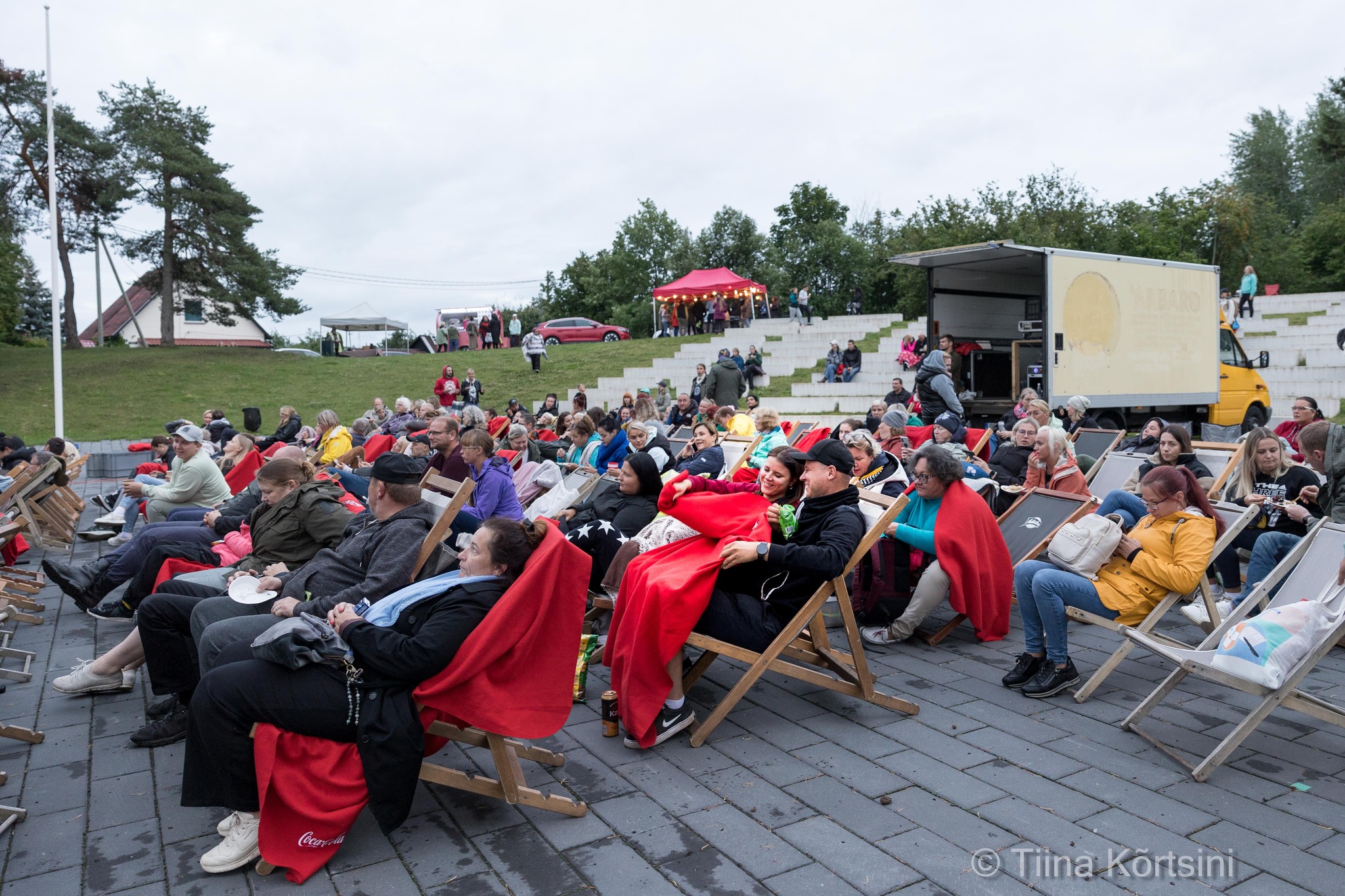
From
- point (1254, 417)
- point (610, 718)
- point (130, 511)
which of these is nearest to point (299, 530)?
point (610, 718)

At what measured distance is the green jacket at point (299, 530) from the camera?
4.13 m

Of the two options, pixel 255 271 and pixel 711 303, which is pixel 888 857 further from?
pixel 255 271

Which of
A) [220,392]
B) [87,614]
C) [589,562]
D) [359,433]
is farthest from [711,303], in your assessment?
[589,562]

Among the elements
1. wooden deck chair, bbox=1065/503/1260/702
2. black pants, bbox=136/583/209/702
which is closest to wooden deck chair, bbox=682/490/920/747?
wooden deck chair, bbox=1065/503/1260/702

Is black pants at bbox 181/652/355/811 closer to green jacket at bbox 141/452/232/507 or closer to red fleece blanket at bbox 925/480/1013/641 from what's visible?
red fleece blanket at bbox 925/480/1013/641

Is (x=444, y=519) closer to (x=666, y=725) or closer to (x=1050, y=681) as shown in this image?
(x=666, y=725)

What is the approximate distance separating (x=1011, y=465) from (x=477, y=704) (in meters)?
5.10

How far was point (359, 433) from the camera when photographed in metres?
11.6

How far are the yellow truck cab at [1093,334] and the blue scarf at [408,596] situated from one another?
31.0ft

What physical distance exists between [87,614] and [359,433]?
5958 millimetres

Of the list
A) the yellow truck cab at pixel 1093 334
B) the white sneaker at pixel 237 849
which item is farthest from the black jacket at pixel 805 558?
the yellow truck cab at pixel 1093 334

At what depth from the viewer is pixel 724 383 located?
1504 centimetres

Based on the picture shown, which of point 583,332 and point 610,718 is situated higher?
point 583,332

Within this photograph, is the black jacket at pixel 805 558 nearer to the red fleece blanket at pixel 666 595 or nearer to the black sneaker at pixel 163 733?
the red fleece blanket at pixel 666 595
